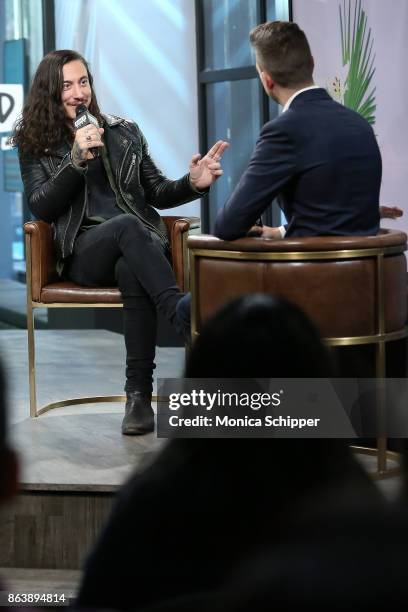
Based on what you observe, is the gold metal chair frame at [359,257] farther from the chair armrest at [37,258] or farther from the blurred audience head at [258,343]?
the blurred audience head at [258,343]

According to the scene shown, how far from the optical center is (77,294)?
3.35 meters

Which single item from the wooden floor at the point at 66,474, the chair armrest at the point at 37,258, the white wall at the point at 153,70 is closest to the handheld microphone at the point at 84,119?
the chair armrest at the point at 37,258

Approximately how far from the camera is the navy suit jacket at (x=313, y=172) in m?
2.54

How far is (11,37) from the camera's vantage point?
20.7 ft

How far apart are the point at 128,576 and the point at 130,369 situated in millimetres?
2753

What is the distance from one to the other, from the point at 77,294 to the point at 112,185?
15.7 inches

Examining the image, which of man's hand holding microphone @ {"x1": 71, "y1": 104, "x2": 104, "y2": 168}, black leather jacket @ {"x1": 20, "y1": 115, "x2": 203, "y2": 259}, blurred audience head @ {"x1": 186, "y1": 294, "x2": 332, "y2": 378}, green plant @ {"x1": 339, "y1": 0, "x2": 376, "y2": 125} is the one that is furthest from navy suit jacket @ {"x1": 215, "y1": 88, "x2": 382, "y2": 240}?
blurred audience head @ {"x1": 186, "y1": 294, "x2": 332, "y2": 378}

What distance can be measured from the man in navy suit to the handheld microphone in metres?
0.72

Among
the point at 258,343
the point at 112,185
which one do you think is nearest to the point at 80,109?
the point at 112,185

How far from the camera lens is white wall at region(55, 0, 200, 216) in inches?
207

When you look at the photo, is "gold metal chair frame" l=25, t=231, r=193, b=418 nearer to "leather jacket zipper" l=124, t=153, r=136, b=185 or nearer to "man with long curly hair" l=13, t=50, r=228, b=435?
"man with long curly hair" l=13, t=50, r=228, b=435

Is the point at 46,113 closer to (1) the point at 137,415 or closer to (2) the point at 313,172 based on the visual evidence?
(1) the point at 137,415

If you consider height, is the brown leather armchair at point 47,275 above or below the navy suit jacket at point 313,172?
below

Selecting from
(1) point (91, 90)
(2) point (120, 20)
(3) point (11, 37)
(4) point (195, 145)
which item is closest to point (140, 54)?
(2) point (120, 20)
